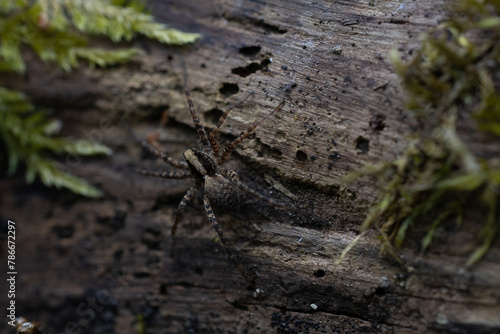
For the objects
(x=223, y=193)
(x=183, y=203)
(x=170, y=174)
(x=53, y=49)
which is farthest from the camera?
(x=53, y=49)

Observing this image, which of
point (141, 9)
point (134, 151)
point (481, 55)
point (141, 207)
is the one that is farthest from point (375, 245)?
point (141, 9)

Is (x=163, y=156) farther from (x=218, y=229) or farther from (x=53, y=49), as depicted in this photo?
(x=53, y=49)

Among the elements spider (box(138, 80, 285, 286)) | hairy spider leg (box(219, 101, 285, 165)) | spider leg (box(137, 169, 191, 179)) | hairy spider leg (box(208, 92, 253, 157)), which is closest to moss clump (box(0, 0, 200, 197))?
spider leg (box(137, 169, 191, 179))

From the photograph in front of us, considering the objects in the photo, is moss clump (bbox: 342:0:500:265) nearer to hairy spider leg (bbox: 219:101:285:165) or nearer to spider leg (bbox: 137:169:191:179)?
hairy spider leg (bbox: 219:101:285:165)

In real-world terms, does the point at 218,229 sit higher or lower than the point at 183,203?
lower

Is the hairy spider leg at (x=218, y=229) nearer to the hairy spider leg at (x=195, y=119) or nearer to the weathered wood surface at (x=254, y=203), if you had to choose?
the weathered wood surface at (x=254, y=203)

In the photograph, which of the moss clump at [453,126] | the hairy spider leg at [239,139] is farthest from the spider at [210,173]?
the moss clump at [453,126]

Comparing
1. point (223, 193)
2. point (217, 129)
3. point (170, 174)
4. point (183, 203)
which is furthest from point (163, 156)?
point (223, 193)
